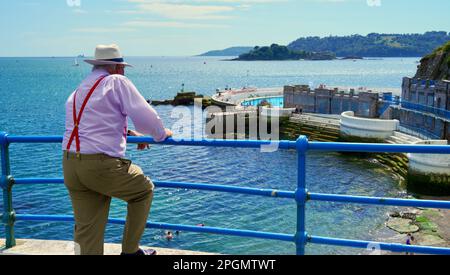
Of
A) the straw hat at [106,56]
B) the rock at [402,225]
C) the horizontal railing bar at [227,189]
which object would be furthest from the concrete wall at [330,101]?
the straw hat at [106,56]

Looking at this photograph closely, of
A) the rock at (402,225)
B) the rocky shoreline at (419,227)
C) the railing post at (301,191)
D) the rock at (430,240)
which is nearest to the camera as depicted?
the railing post at (301,191)

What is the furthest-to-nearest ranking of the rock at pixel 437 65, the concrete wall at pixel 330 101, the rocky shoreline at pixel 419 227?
the concrete wall at pixel 330 101 < the rock at pixel 437 65 < the rocky shoreline at pixel 419 227

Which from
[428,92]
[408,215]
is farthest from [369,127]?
[408,215]

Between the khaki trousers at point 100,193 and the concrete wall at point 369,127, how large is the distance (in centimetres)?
4056

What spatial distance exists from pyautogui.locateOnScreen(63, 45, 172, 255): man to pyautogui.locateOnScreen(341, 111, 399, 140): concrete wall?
133 feet

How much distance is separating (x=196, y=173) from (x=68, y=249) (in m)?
29.3

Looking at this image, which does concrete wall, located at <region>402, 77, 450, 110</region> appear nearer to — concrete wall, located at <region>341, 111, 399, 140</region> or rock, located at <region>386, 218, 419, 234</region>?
concrete wall, located at <region>341, 111, 399, 140</region>

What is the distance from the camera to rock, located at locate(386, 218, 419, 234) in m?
22.7

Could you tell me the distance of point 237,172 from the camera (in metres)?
35.7

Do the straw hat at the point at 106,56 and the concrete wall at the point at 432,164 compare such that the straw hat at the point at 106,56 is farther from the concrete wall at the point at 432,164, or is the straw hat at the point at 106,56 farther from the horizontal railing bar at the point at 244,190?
the concrete wall at the point at 432,164

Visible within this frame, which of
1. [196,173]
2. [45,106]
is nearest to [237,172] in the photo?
[196,173]

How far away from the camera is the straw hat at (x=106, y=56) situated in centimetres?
408
